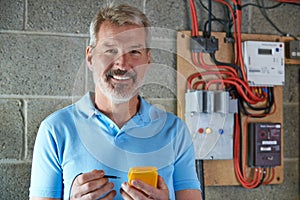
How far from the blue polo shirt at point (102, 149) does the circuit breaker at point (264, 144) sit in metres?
0.55

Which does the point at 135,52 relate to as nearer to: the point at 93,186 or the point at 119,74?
the point at 119,74

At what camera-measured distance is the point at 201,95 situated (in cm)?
181

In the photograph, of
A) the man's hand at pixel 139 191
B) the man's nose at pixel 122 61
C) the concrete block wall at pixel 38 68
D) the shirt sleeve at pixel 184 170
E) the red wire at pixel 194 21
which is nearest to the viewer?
the man's hand at pixel 139 191

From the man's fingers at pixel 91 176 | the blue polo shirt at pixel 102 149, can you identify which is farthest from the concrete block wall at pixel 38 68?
the man's fingers at pixel 91 176

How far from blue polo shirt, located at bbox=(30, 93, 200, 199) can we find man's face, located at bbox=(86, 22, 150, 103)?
10 centimetres

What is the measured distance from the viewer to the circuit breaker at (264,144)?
1921 millimetres

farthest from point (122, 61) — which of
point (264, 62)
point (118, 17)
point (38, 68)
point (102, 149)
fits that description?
point (264, 62)

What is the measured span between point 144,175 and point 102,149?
0.65 ft

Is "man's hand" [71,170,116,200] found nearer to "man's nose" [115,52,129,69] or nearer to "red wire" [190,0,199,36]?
"man's nose" [115,52,129,69]

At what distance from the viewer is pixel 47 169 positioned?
4.34 ft

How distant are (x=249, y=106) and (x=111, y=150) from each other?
0.82 metres

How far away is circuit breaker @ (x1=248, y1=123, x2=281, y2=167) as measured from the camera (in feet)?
6.30

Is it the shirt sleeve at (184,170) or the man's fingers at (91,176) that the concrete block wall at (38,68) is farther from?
the man's fingers at (91,176)

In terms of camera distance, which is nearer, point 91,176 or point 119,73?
point 91,176
